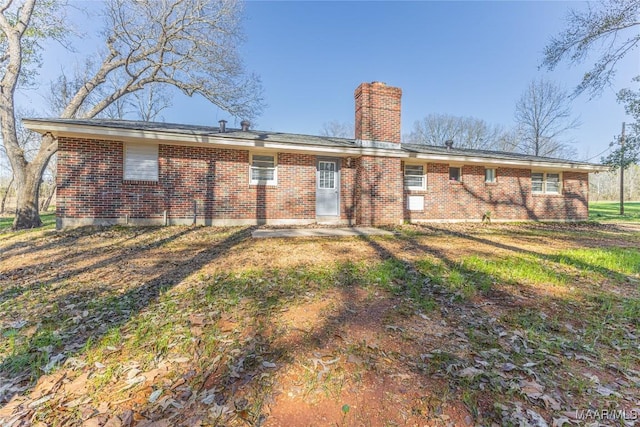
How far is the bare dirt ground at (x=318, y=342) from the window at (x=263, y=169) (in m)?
5.14

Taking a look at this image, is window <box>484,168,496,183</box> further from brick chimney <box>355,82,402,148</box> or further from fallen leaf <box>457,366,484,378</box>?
fallen leaf <box>457,366,484,378</box>

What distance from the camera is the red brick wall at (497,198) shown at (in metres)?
11.6

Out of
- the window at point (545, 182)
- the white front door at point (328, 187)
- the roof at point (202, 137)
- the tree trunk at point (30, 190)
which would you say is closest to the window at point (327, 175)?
the white front door at point (328, 187)

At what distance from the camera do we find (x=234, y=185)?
9484 mm

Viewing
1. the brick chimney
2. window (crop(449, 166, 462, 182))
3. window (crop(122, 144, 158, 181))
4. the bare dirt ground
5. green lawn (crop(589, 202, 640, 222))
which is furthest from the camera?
green lawn (crop(589, 202, 640, 222))

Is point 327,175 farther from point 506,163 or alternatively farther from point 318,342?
point 318,342

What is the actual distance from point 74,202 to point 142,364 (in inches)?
325

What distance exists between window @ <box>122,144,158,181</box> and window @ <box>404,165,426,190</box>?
913 cm

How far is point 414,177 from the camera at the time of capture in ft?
37.9

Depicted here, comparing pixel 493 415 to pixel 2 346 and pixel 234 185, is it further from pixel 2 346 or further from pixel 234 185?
pixel 234 185

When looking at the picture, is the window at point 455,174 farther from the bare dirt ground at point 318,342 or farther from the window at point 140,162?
the window at point 140,162

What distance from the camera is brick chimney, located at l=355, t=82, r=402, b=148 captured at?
9.55 meters

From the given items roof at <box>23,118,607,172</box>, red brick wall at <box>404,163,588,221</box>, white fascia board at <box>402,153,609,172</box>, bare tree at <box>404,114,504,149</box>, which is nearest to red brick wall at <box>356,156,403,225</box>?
roof at <box>23,118,607,172</box>

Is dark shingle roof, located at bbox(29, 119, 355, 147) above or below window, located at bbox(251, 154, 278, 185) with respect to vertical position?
above
